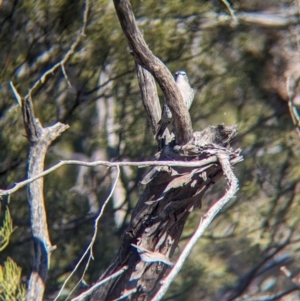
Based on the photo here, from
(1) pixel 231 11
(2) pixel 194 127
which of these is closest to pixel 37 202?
(2) pixel 194 127

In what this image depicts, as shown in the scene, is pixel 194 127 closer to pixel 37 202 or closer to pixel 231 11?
A: pixel 231 11

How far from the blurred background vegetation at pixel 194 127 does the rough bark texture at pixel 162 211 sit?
0.57m

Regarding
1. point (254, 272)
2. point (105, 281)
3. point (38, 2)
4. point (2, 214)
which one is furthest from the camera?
point (38, 2)

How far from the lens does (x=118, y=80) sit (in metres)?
2.22

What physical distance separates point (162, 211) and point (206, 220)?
0.43m

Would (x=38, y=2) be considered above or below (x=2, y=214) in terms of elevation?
above

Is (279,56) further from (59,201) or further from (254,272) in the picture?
(59,201)

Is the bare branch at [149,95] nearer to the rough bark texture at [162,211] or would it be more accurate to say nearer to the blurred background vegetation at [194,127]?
the rough bark texture at [162,211]

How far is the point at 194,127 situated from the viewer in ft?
6.83

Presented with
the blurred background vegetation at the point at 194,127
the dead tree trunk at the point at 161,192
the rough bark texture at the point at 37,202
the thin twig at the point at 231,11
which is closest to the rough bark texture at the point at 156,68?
the dead tree trunk at the point at 161,192

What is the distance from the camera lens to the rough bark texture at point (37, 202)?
1676mm

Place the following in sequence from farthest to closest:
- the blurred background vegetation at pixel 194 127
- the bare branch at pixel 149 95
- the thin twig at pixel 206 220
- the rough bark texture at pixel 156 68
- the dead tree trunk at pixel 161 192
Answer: the blurred background vegetation at pixel 194 127, the bare branch at pixel 149 95, the dead tree trunk at pixel 161 192, the rough bark texture at pixel 156 68, the thin twig at pixel 206 220

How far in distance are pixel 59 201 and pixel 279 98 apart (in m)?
1.05

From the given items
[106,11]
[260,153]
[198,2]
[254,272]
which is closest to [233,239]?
[254,272]
